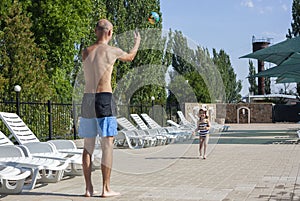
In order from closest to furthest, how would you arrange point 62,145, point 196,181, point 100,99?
point 100,99
point 196,181
point 62,145

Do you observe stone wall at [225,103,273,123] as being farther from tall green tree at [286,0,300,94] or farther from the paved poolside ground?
the paved poolside ground

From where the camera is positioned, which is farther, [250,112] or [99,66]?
[250,112]

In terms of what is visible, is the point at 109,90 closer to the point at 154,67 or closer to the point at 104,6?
the point at 154,67

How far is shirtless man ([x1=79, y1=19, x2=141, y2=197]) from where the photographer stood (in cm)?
464

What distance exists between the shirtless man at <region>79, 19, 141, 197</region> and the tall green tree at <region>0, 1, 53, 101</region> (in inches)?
335

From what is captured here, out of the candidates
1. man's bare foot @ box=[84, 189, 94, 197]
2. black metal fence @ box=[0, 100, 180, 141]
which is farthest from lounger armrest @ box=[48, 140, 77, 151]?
black metal fence @ box=[0, 100, 180, 141]

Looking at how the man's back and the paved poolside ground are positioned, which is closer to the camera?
the man's back

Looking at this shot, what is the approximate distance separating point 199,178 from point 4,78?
8.92 metres

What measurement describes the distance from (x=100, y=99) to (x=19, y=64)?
392 inches

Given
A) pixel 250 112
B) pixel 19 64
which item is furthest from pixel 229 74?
pixel 19 64

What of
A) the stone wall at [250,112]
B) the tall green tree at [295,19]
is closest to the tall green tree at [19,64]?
the stone wall at [250,112]

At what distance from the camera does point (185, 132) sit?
13883mm

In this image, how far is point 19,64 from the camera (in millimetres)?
13938

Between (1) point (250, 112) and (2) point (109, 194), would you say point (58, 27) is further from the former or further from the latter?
(1) point (250, 112)
